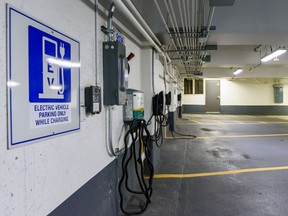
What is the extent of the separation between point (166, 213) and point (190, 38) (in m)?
2.55

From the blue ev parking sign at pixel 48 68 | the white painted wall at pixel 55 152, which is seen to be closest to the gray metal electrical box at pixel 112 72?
the white painted wall at pixel 55 152

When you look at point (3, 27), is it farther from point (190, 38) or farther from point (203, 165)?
point (203, 165)

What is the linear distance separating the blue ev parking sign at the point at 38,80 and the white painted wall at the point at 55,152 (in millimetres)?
38

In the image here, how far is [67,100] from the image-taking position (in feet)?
4.62

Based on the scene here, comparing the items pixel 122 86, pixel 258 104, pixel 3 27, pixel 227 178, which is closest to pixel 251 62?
pixel 227 178

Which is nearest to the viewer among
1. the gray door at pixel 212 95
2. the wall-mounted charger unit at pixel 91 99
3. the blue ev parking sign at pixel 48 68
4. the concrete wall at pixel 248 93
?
the blue ev parking sign at pixel 48 68

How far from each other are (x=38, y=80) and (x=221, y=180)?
3.03 metres

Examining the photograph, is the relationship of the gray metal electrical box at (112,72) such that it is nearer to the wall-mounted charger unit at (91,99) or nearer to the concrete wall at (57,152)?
the concrete wall at (57,152)

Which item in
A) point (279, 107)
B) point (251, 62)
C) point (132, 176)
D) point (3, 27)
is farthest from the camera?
point (279, 107)

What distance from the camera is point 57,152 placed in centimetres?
132

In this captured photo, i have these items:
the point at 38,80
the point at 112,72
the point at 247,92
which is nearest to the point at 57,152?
the point at 38,80

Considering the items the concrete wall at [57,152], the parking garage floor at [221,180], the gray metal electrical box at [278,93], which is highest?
the gray metal electrical box at [278,93]

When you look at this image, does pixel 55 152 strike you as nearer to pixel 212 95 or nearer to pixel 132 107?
pixel 132 107

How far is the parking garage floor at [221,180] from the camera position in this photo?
259 cm
